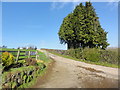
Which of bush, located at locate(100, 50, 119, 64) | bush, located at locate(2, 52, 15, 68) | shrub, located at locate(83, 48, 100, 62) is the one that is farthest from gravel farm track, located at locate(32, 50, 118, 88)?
shrub, located at locate(83, 48, 100, 62)

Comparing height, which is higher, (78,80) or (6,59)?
(6,59)

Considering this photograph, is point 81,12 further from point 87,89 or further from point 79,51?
point 87,89

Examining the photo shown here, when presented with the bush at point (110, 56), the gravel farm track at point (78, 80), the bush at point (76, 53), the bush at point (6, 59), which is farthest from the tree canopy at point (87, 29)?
the bush at point (6, 59)

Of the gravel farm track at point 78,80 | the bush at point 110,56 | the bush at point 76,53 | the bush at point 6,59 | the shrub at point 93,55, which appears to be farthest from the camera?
the bush at point 76,53

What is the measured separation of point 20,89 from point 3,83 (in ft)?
3.52

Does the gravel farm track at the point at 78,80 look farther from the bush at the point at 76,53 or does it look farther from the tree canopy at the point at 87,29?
the tree canopy at the point at 87,29

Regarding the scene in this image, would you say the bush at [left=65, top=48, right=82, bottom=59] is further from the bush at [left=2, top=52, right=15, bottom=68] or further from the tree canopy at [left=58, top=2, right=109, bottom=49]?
the bush at [left=2, top=52, right=15, bottom=68]

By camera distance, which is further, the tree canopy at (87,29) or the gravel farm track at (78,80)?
the tree canopy at (87,29)

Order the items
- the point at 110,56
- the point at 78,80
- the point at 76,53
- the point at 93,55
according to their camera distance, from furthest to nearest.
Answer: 1. the point at 76,53
2. the point at 93,55
3. the point at 110,56
4. the point at 78,80

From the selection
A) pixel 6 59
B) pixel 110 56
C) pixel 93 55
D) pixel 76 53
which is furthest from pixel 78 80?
pixel 76 53

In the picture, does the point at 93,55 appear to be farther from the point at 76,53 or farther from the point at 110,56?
the point at 76,53

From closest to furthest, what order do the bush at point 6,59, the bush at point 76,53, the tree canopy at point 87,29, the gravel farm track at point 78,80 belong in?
1. the gravel farm track at point 78,80
2. the bush at point 6,59
3. the bush at point 76,53
4. the tree canopy at point 87,29

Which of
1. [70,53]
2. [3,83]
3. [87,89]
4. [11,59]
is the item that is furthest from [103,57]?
[3,83]

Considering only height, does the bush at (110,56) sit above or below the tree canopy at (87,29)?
below
